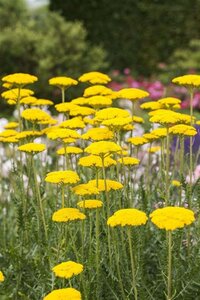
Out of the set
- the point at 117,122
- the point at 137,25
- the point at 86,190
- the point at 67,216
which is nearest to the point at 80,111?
the point at 117,122

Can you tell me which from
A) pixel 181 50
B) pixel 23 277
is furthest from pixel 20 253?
pixel 181 50

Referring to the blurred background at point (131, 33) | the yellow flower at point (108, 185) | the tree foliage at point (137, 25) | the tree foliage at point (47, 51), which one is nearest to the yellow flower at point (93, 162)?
the yellow flower at point (108, 185)

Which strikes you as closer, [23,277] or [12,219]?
[23,277]

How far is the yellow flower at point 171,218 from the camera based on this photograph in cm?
228

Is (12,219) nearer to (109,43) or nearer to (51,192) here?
(51,192)

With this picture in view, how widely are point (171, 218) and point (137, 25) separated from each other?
1095 centimetres

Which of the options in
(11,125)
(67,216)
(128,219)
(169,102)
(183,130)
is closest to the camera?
(128,219)

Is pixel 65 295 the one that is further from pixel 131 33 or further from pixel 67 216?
pixel 131 33

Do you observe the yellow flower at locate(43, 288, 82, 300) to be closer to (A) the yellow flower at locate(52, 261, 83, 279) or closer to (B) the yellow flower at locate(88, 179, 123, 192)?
(A) the yellow flower at locate(52, 261, 83, 279)

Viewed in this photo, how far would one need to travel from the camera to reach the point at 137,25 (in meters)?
13.0

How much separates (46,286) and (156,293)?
47cm

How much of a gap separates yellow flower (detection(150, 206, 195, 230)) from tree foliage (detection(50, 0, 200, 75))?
10538 mm

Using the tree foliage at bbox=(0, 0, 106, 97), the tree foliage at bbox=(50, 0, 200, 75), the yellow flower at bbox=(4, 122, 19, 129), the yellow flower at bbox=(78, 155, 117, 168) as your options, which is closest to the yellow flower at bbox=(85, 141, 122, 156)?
the yellow flower at bbox=(78, 155, 117, 168)

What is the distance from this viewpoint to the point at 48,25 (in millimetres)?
10734
